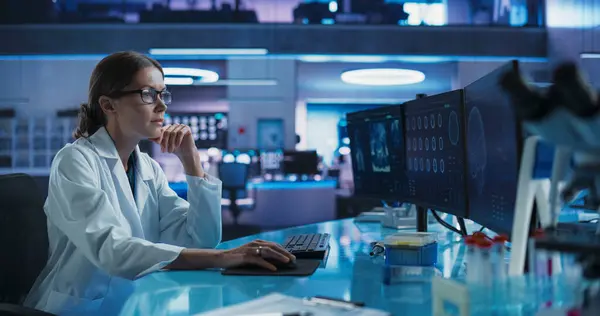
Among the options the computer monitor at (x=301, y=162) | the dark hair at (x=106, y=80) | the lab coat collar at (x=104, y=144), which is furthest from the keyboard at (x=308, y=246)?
the computer monitor at (x=301, y=162)

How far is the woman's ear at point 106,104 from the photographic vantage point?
1792 mm

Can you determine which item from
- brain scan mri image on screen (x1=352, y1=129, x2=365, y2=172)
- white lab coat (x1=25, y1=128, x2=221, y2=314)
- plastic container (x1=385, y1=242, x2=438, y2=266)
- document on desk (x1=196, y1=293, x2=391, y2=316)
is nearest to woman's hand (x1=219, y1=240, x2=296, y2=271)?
white lab coat (x1=25, y1=128, x2=221, y2=314)

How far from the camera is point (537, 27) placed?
816 cm

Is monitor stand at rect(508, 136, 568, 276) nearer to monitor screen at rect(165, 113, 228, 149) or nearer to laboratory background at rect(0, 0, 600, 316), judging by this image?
laboratory background at rect(0, 0, 600, 316)

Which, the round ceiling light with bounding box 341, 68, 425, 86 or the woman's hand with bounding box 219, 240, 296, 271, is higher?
the round ceiling light with bounding box 341, 68, 425, 86

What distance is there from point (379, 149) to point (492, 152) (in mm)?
1050

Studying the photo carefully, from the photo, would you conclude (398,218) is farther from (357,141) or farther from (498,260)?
(498,260)

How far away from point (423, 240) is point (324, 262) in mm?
316

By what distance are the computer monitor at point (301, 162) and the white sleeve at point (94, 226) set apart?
6.44 m

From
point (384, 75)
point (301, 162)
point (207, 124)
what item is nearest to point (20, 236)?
point (301, 162)

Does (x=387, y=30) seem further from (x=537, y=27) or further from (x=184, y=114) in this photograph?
(x=184, y=114)

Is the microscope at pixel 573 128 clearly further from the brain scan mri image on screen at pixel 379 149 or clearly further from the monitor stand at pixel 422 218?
the brain scan mri image on screen at pixel 379 149

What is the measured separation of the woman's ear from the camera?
1.79 metres

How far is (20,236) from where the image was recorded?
1.60 meters
